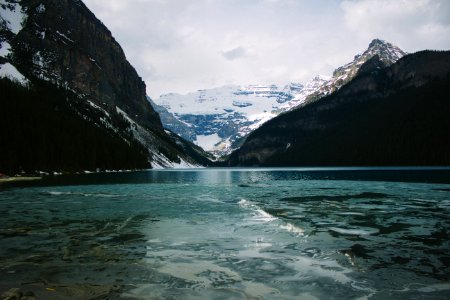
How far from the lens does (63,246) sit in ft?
54.5

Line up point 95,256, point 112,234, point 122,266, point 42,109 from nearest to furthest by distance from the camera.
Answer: point 122,266 < point 95,256 < point 112,234 < point 42,109

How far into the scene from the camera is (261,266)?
13484 mm

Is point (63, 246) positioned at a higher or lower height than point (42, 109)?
lower

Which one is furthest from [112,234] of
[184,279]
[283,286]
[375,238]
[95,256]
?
[375,238]

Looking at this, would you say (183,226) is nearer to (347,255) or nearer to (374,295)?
(347,255)

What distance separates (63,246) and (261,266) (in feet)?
29.0

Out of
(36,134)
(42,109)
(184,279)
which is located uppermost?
(42,109)

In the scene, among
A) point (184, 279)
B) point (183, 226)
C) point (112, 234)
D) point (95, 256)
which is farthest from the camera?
point (183, 226)

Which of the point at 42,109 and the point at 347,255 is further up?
the point at 42,109

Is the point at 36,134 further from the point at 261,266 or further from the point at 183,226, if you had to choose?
the point at 261,266

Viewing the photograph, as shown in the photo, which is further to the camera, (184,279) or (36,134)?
(36,134)

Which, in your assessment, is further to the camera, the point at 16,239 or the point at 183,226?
the point at 183,226

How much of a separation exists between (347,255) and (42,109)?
145062 mm

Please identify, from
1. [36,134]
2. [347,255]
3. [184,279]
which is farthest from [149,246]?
[36,134]
